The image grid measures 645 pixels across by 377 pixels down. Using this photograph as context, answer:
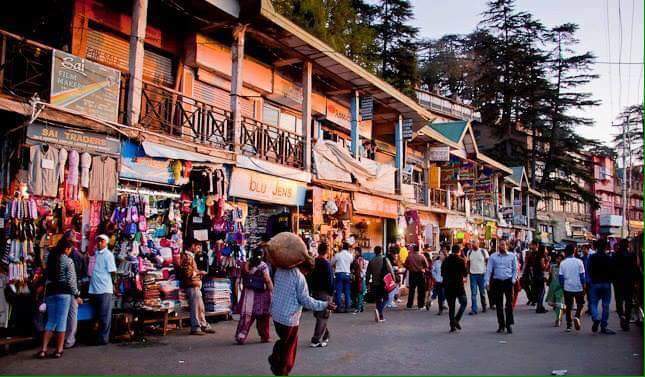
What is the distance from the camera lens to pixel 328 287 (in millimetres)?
9578

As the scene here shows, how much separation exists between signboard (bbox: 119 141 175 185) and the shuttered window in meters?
2.57

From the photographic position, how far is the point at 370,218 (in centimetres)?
2200

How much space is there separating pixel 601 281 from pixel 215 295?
25.3 ft

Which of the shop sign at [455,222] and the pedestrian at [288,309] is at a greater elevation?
the shop sign at [455,222]

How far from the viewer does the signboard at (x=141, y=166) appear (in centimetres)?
1017

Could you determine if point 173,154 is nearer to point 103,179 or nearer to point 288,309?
point 103,179

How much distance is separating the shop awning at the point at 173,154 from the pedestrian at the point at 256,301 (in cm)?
274

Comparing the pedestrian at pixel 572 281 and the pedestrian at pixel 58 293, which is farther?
the pedestrian at pixel 572 281

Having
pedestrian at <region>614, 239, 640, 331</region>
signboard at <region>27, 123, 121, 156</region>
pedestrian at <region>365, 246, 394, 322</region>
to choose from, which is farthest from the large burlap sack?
pedestrian at <region>614, 239, 640, 331</region>

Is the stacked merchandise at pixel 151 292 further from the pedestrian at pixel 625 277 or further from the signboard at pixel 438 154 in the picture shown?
the signboard at pixel 438 154

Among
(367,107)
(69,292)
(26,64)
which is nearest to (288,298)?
(69,292)

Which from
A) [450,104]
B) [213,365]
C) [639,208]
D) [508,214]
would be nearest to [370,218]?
[213,365]

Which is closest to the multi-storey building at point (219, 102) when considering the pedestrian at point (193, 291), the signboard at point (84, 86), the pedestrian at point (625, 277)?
the signboard at point (84, 86)

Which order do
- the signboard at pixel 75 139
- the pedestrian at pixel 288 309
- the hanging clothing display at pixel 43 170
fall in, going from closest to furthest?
the pedestrian at pixel 288 309, the hanging clothing display at pixel 43 170, the signboard at pixel 75 139
